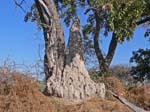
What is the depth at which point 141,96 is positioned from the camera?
14141 mm

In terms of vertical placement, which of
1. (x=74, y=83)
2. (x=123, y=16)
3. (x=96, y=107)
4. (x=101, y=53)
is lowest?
(x=96, y=107)

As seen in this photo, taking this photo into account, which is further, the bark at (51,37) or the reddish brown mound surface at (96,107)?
the bark at (51,37)

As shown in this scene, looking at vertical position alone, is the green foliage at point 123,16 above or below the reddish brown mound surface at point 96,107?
above

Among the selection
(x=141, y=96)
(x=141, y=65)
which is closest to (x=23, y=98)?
(x=141, y=96)

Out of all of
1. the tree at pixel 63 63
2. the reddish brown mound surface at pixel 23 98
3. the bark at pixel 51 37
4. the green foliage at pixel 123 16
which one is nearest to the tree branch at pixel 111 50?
the tree at pixel 63 63

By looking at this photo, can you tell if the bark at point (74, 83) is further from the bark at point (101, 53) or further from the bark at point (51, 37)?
the bark at point (101, 53)

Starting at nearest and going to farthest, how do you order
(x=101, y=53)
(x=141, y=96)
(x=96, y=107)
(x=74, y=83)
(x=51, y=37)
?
1. (x=96, y=107)
2. (x=74, y=83)
3. (x=51, y=37)
4. (x=141, y=96)
5. (x=101, y=53)

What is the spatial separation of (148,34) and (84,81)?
10554 mm

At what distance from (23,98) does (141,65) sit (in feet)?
40.1

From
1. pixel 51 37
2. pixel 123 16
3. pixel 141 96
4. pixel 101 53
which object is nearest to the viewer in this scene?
pixel 123 16

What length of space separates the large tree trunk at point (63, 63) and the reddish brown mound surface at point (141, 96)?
1.30 m

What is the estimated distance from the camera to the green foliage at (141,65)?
2236 centimetres

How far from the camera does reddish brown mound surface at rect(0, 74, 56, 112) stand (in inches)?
432

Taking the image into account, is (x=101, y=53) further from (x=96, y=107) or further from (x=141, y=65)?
(x=96, y=107)
